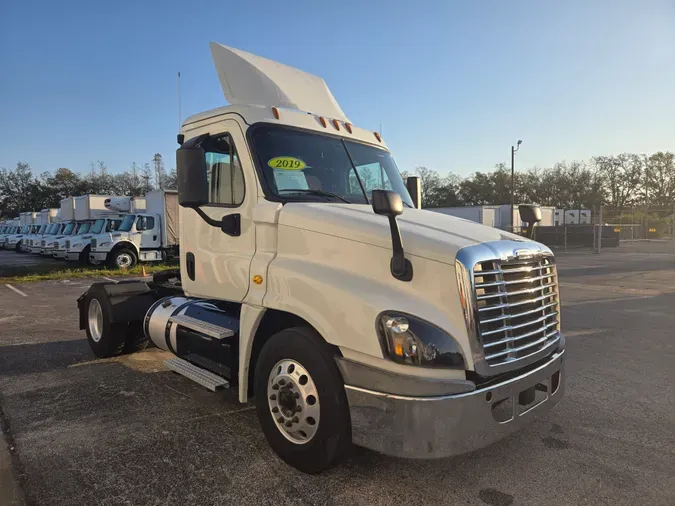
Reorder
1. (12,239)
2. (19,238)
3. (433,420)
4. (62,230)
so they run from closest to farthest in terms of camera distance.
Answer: (433,420), (62,230), (19,238), (12,239)

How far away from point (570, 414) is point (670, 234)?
5350 cm

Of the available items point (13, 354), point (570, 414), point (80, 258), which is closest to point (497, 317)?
point (570, 414)

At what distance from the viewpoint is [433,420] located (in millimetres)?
2578

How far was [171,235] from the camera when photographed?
64.0ft

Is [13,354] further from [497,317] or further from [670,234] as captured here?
[670,234]

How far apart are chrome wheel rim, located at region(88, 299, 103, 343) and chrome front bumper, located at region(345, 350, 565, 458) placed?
4.45 meters

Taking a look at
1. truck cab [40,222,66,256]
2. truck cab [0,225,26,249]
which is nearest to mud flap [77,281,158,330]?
truck cab [40,222,66,256]

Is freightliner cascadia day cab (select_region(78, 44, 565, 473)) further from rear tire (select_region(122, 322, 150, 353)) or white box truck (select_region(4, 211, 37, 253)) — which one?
white box truck (select_region(4, 211, 37, 253))

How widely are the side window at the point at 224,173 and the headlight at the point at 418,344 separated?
5.80 feet

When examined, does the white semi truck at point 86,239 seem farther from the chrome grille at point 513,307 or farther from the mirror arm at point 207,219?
the chrome grille at point 513,307

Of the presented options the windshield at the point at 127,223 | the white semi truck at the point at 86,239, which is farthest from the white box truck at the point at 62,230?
the windshield at the point at 127,223

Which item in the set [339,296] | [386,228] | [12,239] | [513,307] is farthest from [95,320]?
[12,239]

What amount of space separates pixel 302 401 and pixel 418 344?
36.1 inches

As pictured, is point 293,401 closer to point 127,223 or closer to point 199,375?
point 199,375
